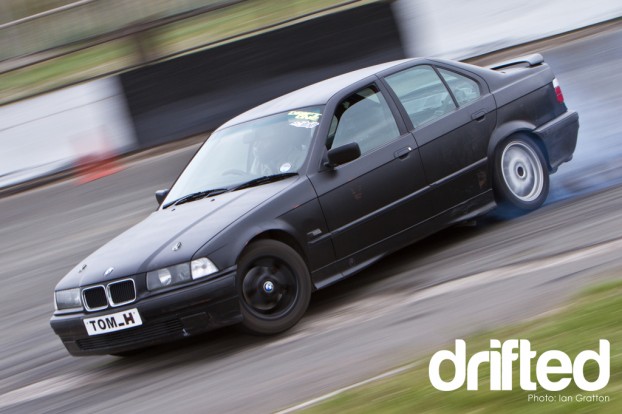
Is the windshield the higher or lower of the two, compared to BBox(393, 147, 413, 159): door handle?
higher

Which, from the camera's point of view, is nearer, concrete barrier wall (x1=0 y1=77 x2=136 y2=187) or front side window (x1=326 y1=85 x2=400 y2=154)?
front side window (x1=326 y1=85 x2=400 y2=154)

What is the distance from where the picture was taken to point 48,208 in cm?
1442

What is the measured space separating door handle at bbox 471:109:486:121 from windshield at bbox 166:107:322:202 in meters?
1.42

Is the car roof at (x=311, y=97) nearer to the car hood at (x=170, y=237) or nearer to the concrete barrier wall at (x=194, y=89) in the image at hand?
the car hood at (x=170, y=237)

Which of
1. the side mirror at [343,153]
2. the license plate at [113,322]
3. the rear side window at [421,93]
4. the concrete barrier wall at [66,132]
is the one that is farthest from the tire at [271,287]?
the concrete barrier wall at [66,132]

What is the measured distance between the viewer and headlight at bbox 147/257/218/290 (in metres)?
6.61

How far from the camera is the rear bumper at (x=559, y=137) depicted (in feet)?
29.2

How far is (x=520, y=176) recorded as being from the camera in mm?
8727

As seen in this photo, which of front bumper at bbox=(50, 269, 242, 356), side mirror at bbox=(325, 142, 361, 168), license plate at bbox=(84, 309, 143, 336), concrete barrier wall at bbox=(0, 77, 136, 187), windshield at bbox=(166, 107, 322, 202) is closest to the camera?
front bumper at bbox=(50, 269, 242, 356)

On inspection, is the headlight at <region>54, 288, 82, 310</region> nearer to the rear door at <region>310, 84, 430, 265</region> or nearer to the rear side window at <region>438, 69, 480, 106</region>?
the rear door at <region>310, 84, 430, 265</region>

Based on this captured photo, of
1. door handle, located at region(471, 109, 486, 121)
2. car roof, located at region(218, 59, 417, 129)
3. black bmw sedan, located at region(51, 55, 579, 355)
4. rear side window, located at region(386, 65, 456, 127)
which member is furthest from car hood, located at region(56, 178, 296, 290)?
door handle, located at region(471, 109, 486, 121)

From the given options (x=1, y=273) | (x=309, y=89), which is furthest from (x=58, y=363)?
(x=1, y=273)

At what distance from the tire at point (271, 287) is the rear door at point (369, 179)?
0.49 meters

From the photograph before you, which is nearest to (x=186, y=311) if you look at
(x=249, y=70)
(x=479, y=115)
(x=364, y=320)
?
(x=364, y=320)
